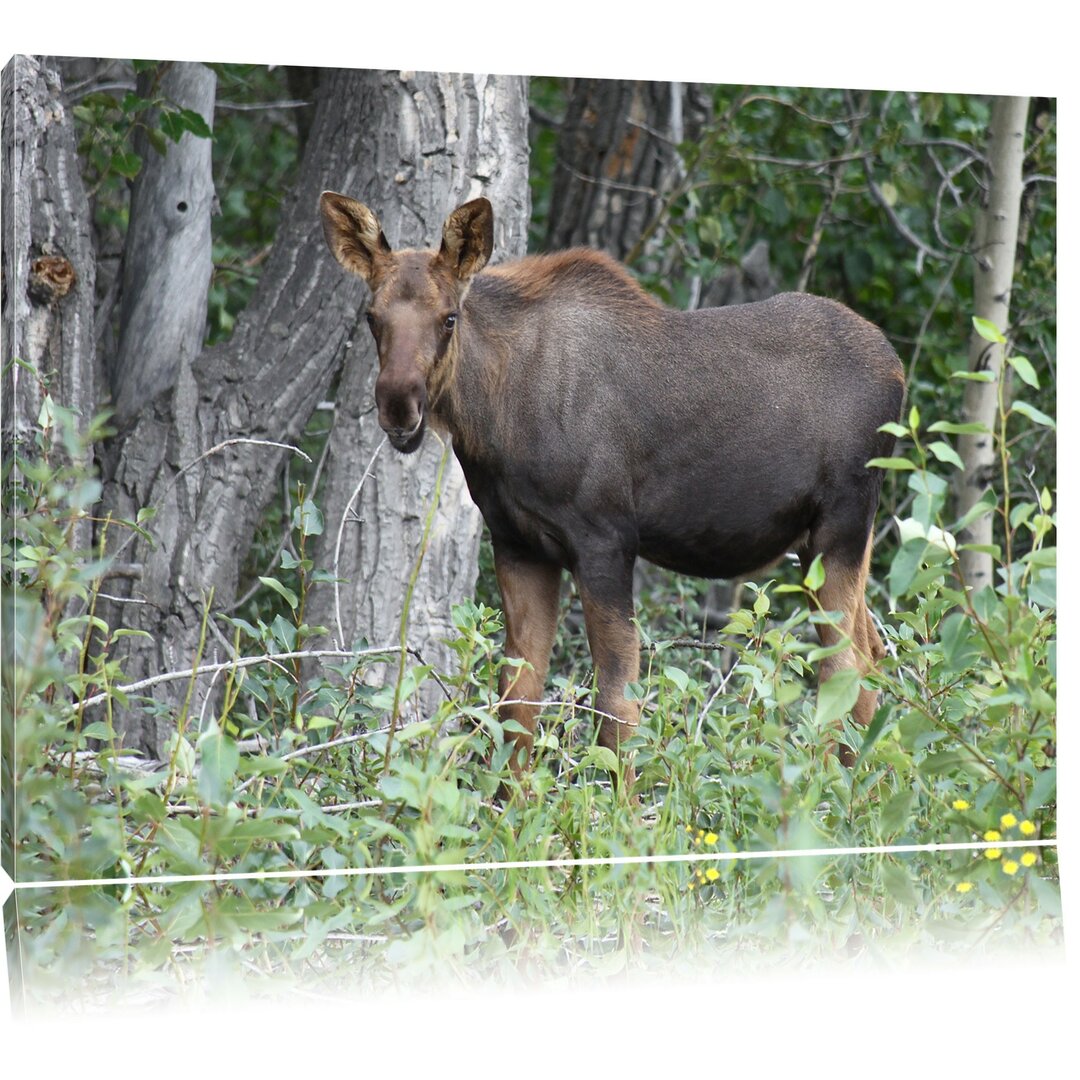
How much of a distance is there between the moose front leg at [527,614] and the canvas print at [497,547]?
0.05 ft

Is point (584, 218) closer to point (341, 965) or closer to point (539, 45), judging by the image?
point (539, 45)

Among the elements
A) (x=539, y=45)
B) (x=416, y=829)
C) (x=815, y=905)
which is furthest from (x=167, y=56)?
(x=815, y=905)

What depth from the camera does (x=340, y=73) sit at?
6.37m

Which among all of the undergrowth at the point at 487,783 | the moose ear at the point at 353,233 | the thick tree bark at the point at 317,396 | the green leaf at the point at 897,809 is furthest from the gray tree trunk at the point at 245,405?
the green leaf at the point at 897,809

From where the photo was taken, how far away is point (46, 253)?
5.54 metres

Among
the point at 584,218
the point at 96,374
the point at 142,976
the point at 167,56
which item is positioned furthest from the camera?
the point at 584,218

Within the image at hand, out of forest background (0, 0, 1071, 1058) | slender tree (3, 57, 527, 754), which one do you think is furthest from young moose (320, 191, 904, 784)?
slender tree (3, 57, 527, 754)

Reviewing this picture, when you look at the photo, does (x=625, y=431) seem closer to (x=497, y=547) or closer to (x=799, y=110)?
(x=497, y=547)

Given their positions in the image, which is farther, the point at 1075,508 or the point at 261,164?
the point at 261,164

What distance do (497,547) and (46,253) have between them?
1.83m

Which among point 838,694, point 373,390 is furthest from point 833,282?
point 838,694

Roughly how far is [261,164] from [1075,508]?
5082mm

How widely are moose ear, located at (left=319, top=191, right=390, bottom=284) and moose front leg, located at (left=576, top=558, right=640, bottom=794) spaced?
1.14 m

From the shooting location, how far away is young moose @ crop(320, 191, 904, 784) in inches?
200
